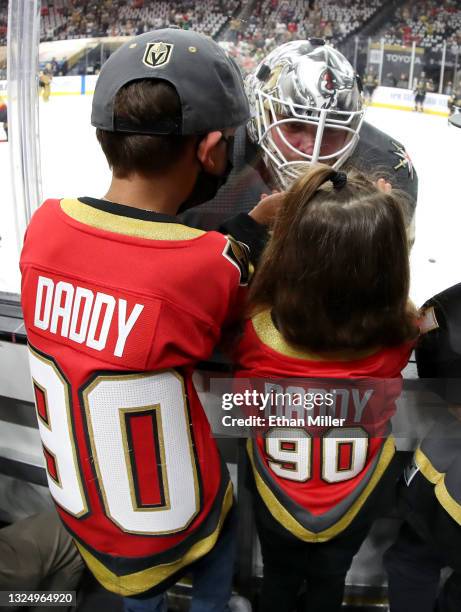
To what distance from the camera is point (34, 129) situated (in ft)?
3.97

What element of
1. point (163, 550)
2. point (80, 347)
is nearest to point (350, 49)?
point (80, 347)

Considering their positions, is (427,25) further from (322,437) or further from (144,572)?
(144,572)

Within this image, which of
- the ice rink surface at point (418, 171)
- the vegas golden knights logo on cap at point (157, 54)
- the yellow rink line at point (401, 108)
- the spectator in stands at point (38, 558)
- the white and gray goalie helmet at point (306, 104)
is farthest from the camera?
the ice rink surface at point (418, 171)

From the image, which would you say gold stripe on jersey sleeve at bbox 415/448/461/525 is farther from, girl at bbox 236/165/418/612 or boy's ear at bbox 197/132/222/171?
boy's ear at bbox 197/132/222/171

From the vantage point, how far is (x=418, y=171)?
1708 mm

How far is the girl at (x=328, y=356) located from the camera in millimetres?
694

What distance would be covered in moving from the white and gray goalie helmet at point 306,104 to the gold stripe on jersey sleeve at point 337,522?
1.62 ft

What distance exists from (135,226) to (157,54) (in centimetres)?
21

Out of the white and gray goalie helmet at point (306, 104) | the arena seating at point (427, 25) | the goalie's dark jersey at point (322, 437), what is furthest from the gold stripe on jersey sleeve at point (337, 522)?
the arena seating at point (427, 25)

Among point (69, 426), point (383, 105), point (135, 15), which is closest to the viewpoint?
point (69, 426)

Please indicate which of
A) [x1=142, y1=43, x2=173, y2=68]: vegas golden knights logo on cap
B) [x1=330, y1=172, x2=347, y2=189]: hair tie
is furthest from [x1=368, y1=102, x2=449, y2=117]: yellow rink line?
[x1=142, y1=43, x2=173, y2=68]: vegas golden knights logo on cap

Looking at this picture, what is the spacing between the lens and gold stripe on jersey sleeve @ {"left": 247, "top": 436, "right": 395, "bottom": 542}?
0.84 metres

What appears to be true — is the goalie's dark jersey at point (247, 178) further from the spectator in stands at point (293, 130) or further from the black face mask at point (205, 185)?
the black face mask at point (205, 185)

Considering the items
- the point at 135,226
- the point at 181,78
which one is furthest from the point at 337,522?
the point at 181,78
